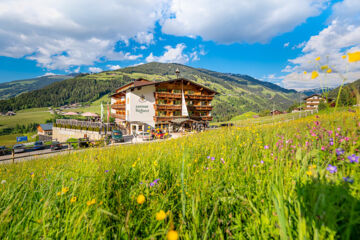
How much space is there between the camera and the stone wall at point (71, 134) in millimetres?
33156

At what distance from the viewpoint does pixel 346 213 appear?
101 centimetres

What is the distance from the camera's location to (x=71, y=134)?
39.8 metres

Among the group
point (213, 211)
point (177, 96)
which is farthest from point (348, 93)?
point (177, 96)

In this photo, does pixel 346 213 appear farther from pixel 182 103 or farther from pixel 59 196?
pixel 182 103

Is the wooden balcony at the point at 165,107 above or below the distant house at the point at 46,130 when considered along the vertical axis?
above

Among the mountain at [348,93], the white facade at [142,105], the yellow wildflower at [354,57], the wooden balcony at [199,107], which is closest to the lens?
the yellow wildflower at [354,57]

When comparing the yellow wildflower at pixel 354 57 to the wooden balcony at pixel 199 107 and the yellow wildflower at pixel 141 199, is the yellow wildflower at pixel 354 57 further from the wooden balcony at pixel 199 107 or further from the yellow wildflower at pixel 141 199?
the wooden balcony at pixel 199 107

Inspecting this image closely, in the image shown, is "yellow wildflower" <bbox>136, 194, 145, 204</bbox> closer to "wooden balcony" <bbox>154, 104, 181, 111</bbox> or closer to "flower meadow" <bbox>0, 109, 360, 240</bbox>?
"flower meadow" <bbox>0, 109, 360, 240</bbox>

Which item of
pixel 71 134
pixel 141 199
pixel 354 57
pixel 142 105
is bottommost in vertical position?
pixel 71 134

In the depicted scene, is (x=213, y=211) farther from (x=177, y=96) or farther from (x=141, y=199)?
(x=177, y=96)

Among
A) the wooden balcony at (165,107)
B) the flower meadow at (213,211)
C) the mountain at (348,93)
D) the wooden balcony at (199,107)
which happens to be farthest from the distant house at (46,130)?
the mountain at (348,93)

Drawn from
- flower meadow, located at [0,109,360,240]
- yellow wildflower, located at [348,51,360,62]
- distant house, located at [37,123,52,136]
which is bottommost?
distant house, located at [37,123,52,136]

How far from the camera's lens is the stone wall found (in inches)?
1305

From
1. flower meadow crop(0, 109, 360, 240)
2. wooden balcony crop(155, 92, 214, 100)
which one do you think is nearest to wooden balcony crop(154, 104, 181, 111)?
wooden balcony crop(155, 92, 214, 100)
